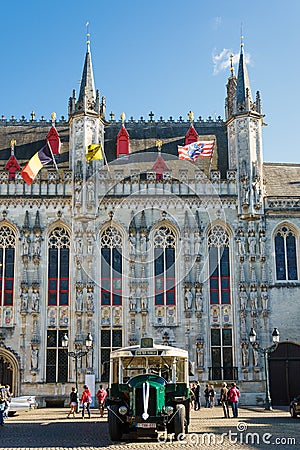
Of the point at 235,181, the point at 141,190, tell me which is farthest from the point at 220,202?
the point at 141,190

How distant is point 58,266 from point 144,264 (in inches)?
204

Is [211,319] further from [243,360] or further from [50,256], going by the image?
[50,256]

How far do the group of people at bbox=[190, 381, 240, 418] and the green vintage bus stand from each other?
23.4 ft

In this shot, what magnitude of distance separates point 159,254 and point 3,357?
11017 millimetres

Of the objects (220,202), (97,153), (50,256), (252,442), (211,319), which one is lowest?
(252,442)

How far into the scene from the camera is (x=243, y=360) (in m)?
36.8

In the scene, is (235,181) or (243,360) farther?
(235,181)

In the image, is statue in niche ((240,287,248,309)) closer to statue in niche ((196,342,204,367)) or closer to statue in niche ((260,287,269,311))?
statue in niche ((260,287,269,311))

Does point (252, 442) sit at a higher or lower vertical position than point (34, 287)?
lower

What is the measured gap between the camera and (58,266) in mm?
38000

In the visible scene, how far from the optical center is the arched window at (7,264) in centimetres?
3750

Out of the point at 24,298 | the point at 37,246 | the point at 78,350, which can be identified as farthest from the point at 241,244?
the point at 24,298
